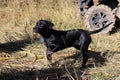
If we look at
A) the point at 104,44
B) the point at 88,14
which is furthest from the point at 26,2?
the point at 104,44

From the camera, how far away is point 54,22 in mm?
10805

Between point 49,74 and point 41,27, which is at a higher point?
point 41,27

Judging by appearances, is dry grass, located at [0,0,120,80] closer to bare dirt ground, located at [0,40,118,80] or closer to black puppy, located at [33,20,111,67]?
bare dirt ground, located at [0,40,118,80]

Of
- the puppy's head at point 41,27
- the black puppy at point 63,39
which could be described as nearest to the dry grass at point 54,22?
the black puppy at point 63,39

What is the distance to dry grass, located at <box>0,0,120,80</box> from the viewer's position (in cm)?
700

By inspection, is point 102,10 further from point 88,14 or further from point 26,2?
point 26,2

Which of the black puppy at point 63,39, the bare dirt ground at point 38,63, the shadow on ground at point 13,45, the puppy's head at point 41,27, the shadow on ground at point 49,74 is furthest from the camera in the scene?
the shadow on ground at point 13,45

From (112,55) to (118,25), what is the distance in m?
2.61

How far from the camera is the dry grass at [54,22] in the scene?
7.00 meters

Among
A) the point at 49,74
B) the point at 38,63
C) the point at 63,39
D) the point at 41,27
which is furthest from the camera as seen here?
the point at 38,63

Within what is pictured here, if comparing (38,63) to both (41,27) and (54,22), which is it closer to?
(41,27)

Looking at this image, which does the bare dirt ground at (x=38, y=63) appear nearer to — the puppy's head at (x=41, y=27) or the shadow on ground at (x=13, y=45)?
the shadow on ground at (x=13, y=45)

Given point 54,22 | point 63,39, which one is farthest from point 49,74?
point 54,22

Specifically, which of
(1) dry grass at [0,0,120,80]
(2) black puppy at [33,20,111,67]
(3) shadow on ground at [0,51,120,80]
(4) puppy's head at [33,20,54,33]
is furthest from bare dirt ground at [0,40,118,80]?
(4) puppy's head at [33,20,54,33]
